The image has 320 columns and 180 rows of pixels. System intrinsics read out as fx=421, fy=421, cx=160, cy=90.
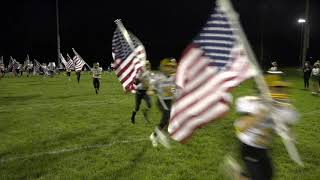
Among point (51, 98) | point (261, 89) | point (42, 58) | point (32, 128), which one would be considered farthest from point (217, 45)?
point (42, 58)

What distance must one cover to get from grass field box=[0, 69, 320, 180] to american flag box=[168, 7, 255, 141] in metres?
2.86

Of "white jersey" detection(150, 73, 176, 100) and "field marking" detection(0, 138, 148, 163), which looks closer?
"field marking" detection(0, 138, 148, 163)

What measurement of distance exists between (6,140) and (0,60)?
44.1m

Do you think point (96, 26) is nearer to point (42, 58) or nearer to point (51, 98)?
point (42, 58)

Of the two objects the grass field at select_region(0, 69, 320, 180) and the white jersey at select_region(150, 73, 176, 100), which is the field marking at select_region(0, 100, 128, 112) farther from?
the white jersey at select_region(150, 73, 176, 100)

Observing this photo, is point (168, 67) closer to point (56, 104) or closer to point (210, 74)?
point (210, 74)

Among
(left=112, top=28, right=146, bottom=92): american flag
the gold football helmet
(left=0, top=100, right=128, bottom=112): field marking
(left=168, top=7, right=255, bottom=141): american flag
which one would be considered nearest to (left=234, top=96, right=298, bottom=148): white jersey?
(left=168, top=7, right=255, bottom=141): american flag

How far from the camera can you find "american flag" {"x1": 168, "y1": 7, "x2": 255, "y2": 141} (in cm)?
568

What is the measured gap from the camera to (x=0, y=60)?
174 ft

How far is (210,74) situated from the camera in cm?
584

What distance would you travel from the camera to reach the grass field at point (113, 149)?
884 cm

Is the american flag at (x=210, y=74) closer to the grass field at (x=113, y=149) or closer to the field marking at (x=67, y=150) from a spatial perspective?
the grass field at (x=113, y=149)

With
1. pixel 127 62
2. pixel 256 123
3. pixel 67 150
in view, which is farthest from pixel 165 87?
pixel 256 123

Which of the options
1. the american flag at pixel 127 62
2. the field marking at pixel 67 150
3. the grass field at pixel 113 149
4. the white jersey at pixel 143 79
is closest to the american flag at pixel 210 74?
the grass field at pixel 113 149
